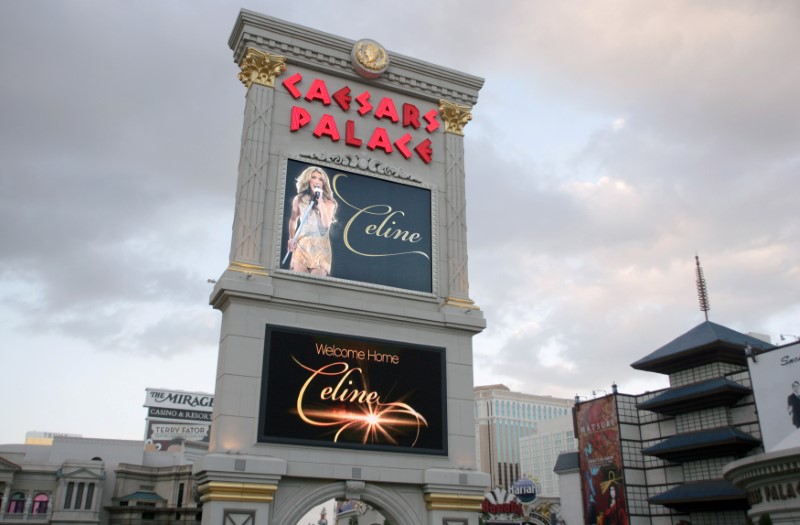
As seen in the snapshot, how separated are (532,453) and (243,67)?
137 meters

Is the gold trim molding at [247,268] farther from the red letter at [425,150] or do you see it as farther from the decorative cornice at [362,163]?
the red letter at [425,150]

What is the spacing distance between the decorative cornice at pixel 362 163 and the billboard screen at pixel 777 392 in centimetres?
2923

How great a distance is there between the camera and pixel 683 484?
50.6m

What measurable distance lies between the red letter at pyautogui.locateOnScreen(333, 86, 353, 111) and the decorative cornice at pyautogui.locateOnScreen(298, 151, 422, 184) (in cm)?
203

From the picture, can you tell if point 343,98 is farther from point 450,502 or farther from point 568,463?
point 568,463

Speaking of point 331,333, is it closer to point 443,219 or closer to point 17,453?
point 443,219

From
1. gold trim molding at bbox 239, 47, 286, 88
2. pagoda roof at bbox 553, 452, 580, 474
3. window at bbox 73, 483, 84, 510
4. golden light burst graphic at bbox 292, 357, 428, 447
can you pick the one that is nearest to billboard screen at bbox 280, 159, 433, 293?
gold trim molding at bbox 239, 47, 286, 88

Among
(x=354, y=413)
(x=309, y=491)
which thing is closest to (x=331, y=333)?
(x=354, y=413)

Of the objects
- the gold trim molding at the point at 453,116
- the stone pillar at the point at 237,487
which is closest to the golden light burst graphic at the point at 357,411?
the stone pillar at the point at 237,487

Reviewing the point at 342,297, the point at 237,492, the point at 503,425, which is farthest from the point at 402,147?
the point at 503,425

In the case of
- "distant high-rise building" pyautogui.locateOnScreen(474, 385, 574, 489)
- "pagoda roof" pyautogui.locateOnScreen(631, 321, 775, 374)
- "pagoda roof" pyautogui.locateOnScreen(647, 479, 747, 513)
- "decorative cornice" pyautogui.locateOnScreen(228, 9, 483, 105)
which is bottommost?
"pagoda roof" pyautogui.locateOnScreen(647, 479, 747, 513)

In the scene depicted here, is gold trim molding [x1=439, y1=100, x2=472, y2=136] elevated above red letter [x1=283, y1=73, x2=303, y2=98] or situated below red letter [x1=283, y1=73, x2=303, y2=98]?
above

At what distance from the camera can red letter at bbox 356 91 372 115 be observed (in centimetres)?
2723

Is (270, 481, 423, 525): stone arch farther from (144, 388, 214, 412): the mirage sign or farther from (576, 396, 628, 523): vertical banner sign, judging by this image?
(144, 388, 214, 412): the mirage sign
